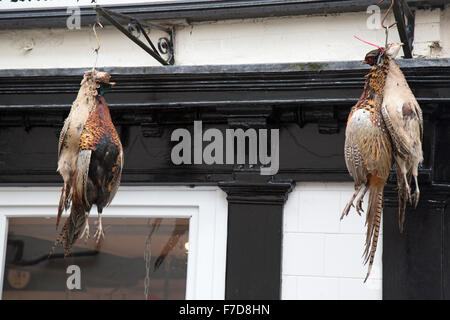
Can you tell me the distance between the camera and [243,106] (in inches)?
187

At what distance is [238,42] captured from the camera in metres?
5.19

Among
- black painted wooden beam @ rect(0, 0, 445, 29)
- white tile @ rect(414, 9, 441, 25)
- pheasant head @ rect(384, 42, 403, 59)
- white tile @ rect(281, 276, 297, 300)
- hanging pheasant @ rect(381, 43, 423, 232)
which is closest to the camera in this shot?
hanging pheasant @ rect(381, 43, 423, 232)

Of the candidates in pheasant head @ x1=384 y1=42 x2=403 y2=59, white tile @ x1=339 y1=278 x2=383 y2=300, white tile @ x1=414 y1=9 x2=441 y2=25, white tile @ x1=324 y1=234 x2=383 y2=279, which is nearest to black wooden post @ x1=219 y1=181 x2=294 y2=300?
white tile @ x1=324 y1=234 x2=383 y2=279

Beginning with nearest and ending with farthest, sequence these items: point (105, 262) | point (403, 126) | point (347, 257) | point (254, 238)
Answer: point (403, 126)
point (347, 257)
point (254, 238)
point (105, 262)

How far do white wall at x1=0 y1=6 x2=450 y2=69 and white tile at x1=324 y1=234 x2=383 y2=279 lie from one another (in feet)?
4.26

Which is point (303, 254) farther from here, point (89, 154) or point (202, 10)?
point (202, 10)

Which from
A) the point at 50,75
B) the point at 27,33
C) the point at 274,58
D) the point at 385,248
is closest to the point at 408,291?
the point at 385,248

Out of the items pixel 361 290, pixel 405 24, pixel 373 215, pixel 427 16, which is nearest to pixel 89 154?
pixel 373 215

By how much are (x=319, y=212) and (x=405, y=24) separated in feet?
4.55

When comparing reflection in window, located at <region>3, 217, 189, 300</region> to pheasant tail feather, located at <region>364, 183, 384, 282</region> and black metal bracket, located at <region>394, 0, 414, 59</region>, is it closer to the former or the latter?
pheasant tail feather, located at <region>364, 183, 384, 282</region>

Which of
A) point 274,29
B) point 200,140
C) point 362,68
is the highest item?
point 274,29

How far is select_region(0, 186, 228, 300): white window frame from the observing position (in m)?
4.85

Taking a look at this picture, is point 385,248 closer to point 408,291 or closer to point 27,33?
point 408,291

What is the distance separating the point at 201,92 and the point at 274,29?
80 cm
